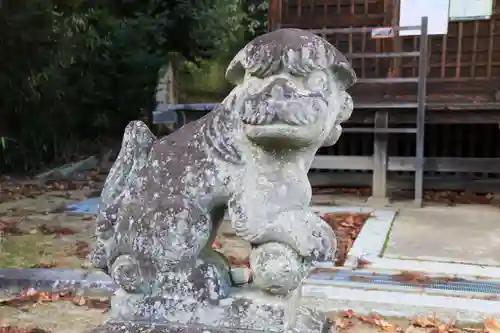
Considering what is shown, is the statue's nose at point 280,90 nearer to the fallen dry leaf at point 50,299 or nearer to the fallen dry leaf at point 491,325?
the fallen dry leaf at point 491,325

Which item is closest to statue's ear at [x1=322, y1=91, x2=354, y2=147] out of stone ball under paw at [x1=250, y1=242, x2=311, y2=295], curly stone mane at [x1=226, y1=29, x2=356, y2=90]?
curly stone mane at [x1=226, y1=29, x2=356, y2=90]

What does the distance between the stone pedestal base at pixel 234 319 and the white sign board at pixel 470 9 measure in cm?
754

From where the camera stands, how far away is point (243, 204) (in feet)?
6.49

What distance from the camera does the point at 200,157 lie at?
2.05 metres

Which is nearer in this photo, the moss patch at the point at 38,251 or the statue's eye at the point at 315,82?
→ the statue's eye at the point at 315,82

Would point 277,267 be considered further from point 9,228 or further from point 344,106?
point 9,228

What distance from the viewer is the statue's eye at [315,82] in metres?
1.96

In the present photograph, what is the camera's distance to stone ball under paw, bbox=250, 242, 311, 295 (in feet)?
6.32

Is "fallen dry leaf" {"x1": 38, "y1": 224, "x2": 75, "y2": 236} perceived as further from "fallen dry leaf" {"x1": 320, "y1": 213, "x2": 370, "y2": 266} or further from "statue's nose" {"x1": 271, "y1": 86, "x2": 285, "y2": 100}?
"statue's nose" {"x1": 271, "y1": 86, "x2": 285, "y2": 100}

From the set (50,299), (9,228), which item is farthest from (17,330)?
(9,228)

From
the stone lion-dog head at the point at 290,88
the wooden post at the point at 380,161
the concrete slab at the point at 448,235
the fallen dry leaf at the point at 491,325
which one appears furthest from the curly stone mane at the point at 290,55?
the wooden post at the point at 380,161

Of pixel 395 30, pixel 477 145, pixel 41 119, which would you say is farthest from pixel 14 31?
pixel 477 145

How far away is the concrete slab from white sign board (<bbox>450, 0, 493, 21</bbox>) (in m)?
2.78

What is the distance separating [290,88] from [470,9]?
7552 millimetres
